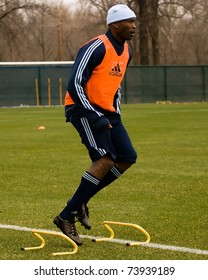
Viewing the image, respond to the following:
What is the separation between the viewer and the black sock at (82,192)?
25.7 ft

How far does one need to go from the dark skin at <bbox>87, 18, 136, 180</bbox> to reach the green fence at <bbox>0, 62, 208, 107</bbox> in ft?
138

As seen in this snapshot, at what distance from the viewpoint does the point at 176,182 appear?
1252 centimetres

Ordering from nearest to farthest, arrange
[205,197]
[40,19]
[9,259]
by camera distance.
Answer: [9,259] < [205,197] < [40,19]

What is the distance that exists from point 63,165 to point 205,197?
4.91 meters

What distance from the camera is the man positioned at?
25.4 ft

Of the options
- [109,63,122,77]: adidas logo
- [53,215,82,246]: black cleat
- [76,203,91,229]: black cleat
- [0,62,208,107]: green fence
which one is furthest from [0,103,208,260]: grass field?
[0,62,208,107]: green fence

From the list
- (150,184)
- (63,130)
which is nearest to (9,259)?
(150,184)

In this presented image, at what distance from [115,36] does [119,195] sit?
3.72m

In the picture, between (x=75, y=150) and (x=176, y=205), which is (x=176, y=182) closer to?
(x=176, y=205)

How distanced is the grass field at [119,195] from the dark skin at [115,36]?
2.17 feet

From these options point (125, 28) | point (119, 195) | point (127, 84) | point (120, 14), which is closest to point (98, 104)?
point (125, 28)

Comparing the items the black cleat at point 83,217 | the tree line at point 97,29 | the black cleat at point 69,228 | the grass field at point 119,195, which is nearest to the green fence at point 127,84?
the tree line at point 97,29

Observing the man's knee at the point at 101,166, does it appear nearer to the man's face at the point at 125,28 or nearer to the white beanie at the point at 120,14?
the man's face at the point at 125,28
